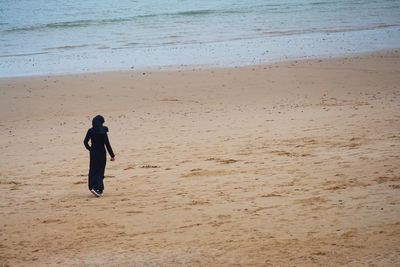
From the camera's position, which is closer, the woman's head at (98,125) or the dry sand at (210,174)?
the dry sand at (210,174)

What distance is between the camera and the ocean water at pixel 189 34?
25797mm

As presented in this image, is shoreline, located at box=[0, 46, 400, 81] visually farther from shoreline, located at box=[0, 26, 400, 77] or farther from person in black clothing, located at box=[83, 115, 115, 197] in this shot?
person in black clothing, located at box=[83, 115, 115, 197]

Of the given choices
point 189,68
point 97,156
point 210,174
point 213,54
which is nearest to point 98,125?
point 97,156

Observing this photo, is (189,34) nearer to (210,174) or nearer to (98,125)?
(210,174)

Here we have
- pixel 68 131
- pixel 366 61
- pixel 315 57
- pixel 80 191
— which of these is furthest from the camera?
pixel 315 57

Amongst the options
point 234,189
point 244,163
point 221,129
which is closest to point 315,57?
point 221,129

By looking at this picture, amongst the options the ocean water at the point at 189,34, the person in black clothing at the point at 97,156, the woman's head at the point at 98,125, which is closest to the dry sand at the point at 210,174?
the person in black clothing at the point at 97,156

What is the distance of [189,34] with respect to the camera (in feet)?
119

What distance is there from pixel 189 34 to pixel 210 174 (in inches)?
1035

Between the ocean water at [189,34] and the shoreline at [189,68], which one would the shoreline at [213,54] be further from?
the shoreline at [189,68]

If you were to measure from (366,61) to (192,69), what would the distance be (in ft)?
19.7

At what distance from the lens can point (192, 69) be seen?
74.2ft

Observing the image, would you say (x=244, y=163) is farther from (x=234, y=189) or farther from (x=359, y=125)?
(x=359, y=125)

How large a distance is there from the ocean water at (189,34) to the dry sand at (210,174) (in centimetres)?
588
